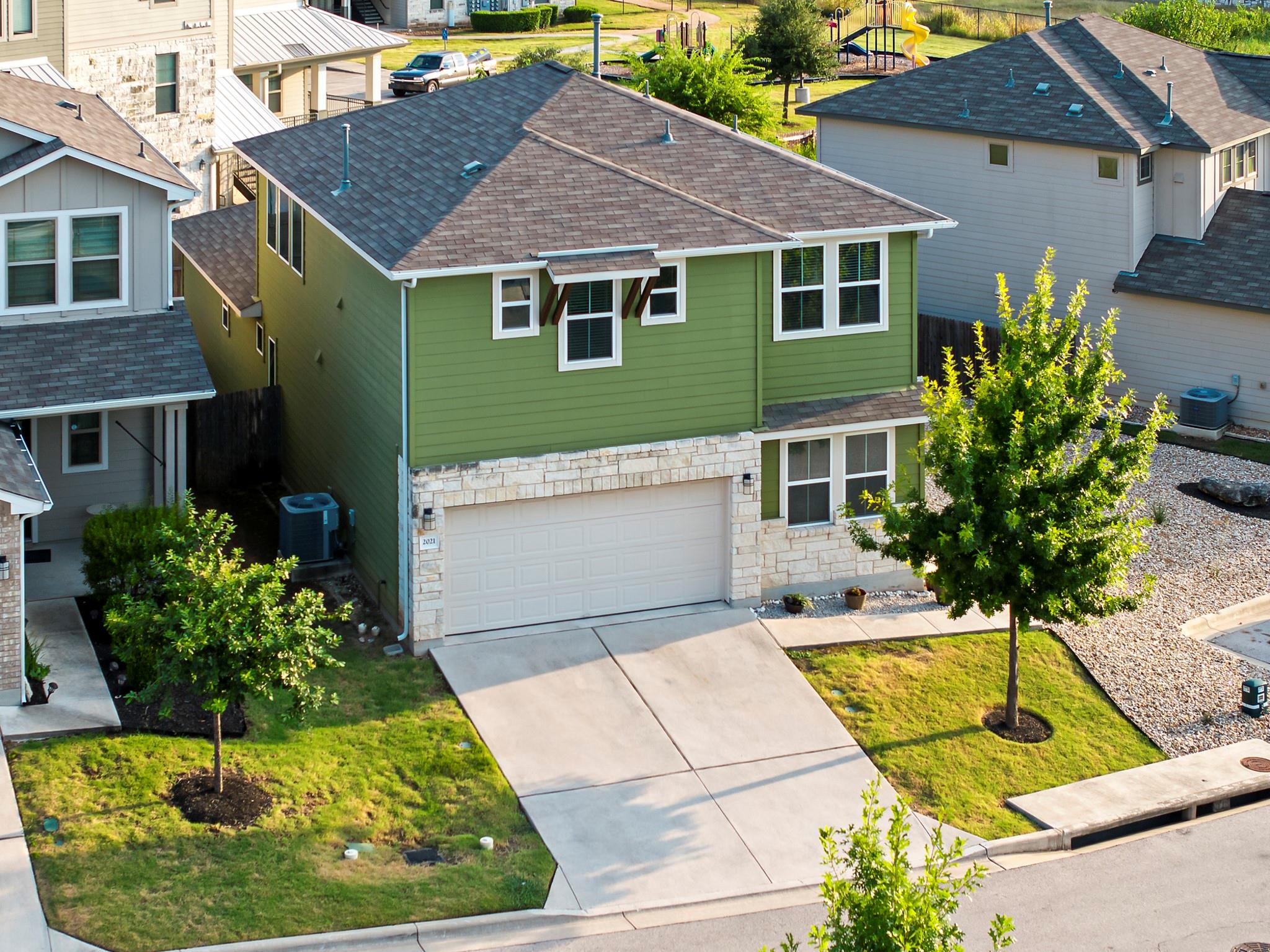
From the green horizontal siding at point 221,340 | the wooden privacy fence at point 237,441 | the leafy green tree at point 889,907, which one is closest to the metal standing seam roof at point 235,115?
the green horizontal siding at point 221,340

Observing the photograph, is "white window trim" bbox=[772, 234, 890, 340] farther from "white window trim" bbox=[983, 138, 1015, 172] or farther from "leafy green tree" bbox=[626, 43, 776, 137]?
"leafy green tree" bbox=[626, 43, 776, 137]

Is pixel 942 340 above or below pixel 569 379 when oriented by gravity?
below

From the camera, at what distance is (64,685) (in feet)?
73.4

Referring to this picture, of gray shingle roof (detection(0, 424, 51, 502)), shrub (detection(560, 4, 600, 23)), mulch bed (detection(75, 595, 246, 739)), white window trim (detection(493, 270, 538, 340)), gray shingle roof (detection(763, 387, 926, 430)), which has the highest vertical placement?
shrub (detection(560, 4, 600, 23))

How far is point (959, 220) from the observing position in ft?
123

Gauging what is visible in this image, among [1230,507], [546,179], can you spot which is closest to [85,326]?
[546,179]

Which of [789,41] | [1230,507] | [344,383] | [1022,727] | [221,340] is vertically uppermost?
[789,41]

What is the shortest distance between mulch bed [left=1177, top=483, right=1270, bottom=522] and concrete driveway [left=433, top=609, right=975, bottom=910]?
9.81 meters

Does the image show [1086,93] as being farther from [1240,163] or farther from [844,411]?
[844,411]

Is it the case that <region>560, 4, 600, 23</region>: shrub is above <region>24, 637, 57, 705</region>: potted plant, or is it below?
above

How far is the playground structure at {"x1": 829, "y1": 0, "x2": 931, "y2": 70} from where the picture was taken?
70.6m

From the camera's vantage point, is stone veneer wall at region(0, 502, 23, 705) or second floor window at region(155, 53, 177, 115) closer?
stone veneer wall at region(0, 502, 23, 705)

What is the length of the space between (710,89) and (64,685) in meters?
29.9

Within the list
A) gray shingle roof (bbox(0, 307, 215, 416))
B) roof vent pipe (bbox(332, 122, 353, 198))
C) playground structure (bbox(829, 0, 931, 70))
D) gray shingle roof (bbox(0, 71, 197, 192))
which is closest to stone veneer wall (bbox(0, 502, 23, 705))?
gray shingle roof (bbox(0, 307, 215, 416))
